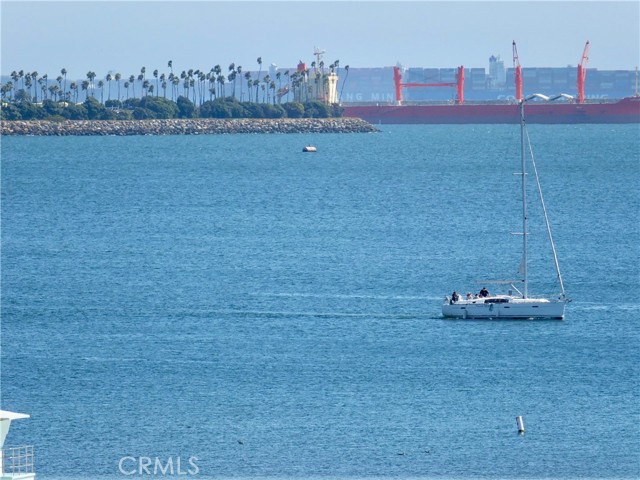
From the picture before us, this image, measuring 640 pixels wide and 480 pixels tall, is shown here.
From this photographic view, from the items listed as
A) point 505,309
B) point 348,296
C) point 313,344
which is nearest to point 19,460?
point 313,344

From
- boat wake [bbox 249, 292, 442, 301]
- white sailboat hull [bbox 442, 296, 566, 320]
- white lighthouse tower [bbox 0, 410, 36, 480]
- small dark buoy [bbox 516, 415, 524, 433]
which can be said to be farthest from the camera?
boat wake [bbox 249, 292, 442, 301]

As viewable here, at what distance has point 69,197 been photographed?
114 m

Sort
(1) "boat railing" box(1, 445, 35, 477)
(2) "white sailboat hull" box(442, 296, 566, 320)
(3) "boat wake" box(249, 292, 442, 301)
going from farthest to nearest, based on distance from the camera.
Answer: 1. (3) "boat wake" box(249, 292, 442, 301)
2. (2) "white sailboat hull" box(442, 296, 566, 320)
3. (1) "boat railing" box(1, 445, 35, 477)

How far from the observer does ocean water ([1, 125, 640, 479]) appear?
37.2 metres

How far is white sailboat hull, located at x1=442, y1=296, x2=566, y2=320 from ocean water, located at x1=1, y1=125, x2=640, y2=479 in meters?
0.70

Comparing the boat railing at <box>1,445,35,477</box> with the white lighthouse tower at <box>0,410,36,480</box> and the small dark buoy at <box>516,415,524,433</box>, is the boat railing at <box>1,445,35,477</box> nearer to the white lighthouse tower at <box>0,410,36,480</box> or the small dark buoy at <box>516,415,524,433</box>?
the white lighthouse tower at <box>0,410,36,480</box>

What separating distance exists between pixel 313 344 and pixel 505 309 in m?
8.34

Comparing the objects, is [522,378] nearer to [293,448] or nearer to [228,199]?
[293,448]

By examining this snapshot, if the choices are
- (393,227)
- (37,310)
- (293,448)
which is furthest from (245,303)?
(393,227)

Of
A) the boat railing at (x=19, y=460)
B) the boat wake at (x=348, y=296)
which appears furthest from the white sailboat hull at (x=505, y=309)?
the boat railing at (x=19, y=460)

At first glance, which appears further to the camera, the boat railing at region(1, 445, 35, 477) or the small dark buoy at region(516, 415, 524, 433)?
the small dark buoy at region(516, 415, 524, 433)

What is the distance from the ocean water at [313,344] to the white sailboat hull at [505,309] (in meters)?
0.70

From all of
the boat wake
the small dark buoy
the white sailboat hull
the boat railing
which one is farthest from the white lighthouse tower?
the boat wake

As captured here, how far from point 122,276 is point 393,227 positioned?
2635 cm
